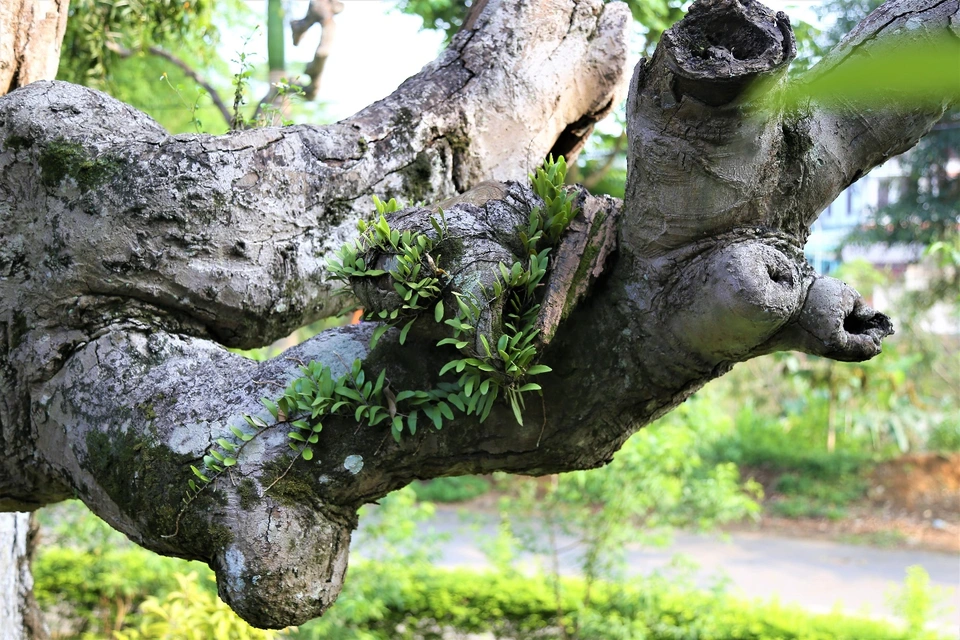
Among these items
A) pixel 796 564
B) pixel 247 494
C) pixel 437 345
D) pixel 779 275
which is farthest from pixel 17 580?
pixel 796 564

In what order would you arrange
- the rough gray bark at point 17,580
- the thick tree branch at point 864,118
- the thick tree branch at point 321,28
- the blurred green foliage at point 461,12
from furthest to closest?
1. the thick tree branch at point 321,28
2. the blurred green foliage at point 461,12
3. the rough gray bark at point 17,580
4. the thick tree branch at point 864,118

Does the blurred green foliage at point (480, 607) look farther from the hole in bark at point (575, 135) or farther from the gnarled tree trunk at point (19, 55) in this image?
the hole in bark at point (575, 135)

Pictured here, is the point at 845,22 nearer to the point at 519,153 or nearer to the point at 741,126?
the point at 519,153

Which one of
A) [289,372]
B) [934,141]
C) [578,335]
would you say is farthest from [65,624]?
[934,141]

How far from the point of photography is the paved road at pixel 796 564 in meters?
8.35

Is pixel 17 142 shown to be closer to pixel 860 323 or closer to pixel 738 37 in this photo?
pixel 738 37

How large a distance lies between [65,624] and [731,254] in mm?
6442

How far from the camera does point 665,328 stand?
153cm

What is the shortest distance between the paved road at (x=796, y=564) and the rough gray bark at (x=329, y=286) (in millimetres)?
A: 6134

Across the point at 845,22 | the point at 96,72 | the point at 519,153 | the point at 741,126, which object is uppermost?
the point at 845,22

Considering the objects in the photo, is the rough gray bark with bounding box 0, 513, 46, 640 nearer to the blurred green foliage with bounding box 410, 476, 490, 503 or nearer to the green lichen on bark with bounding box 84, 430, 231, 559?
the green lichen on bark with bounding box 84, 430, 231, 559

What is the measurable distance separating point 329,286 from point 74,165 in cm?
70

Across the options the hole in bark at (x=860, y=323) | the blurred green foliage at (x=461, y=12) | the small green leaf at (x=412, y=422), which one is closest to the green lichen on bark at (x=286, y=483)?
the small green leaf at (x=412, y=422)

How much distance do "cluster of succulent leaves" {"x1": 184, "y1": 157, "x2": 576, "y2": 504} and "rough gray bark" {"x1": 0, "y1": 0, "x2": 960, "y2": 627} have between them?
0.04 meters
